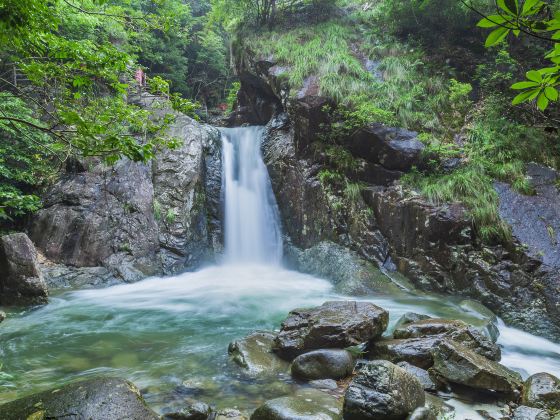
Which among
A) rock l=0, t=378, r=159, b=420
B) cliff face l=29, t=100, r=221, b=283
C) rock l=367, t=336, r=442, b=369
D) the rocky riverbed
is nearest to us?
rock l=0, t=378, r=159, b=420

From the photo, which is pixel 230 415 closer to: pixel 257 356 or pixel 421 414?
pixel 257 356

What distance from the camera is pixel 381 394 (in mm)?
3262

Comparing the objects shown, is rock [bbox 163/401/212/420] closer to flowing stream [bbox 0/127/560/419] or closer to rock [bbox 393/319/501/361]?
flowing stream [bbox 0/127/560/419]

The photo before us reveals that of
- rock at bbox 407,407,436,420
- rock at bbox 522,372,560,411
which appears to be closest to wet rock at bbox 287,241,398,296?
rock at bbox 522,372,560,411

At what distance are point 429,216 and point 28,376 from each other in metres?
7.18

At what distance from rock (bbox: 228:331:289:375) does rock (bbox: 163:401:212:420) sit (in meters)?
1.02

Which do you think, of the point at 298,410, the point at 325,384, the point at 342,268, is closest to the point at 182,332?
the point at 325,384

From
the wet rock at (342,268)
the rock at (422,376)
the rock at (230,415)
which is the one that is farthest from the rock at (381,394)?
the wet rock at (342,268)

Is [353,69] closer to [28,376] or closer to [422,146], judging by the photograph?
[422,146]

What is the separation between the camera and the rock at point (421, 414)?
3.16m

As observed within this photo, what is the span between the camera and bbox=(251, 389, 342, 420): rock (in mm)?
3221

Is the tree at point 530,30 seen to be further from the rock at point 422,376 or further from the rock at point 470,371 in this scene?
the rock at point 470,371

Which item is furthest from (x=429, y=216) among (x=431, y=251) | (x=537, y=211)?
(x=537, y=211)

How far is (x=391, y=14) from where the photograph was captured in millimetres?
12047
